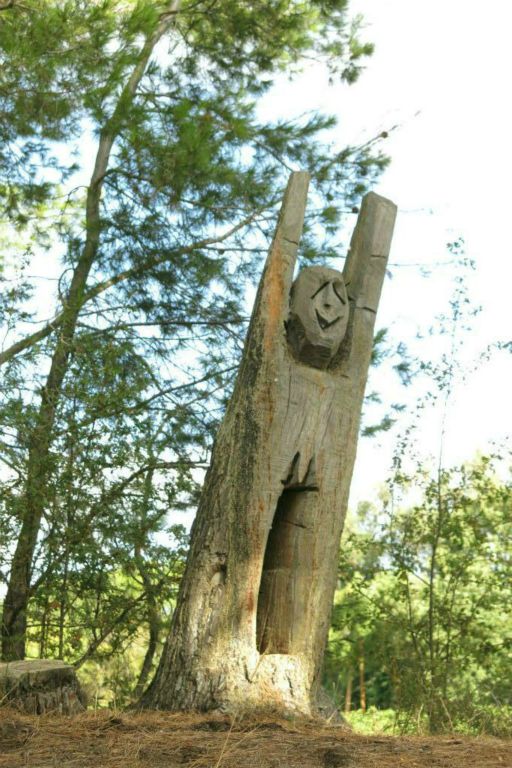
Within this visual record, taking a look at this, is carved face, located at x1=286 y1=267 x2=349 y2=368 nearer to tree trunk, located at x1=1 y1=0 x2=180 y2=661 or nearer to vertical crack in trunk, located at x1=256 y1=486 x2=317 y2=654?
vertical crack in trunk, located at x1=256 y1=486 x2=317 y2=654

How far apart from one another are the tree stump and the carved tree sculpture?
409 millimetres

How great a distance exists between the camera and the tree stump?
4359 millimetres

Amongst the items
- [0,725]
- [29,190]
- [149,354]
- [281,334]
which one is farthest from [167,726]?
[29,190]

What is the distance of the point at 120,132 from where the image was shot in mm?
8031

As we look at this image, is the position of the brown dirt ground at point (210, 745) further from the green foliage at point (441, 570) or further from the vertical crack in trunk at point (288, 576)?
the green foliage at point (441, 570)

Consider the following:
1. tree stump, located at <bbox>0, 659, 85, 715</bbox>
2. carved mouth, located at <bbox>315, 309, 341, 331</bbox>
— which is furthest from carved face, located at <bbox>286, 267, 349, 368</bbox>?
tree stump, located at <bbox>0, 659, 85, 715</bbox>

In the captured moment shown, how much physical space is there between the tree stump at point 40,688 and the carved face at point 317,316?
6.97ft

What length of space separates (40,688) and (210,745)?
1.27 metres

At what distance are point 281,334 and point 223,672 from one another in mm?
1820

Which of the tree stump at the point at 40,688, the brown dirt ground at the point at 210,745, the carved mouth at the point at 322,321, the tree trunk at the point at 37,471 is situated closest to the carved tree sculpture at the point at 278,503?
the carved mouth at the point at 322,321

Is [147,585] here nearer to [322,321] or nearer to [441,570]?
[441,570]

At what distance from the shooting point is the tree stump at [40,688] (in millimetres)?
4359

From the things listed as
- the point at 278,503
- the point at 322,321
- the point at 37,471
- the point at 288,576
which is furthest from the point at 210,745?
the point at 37,471

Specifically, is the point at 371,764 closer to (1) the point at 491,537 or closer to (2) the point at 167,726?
(2) the point at 167,726
